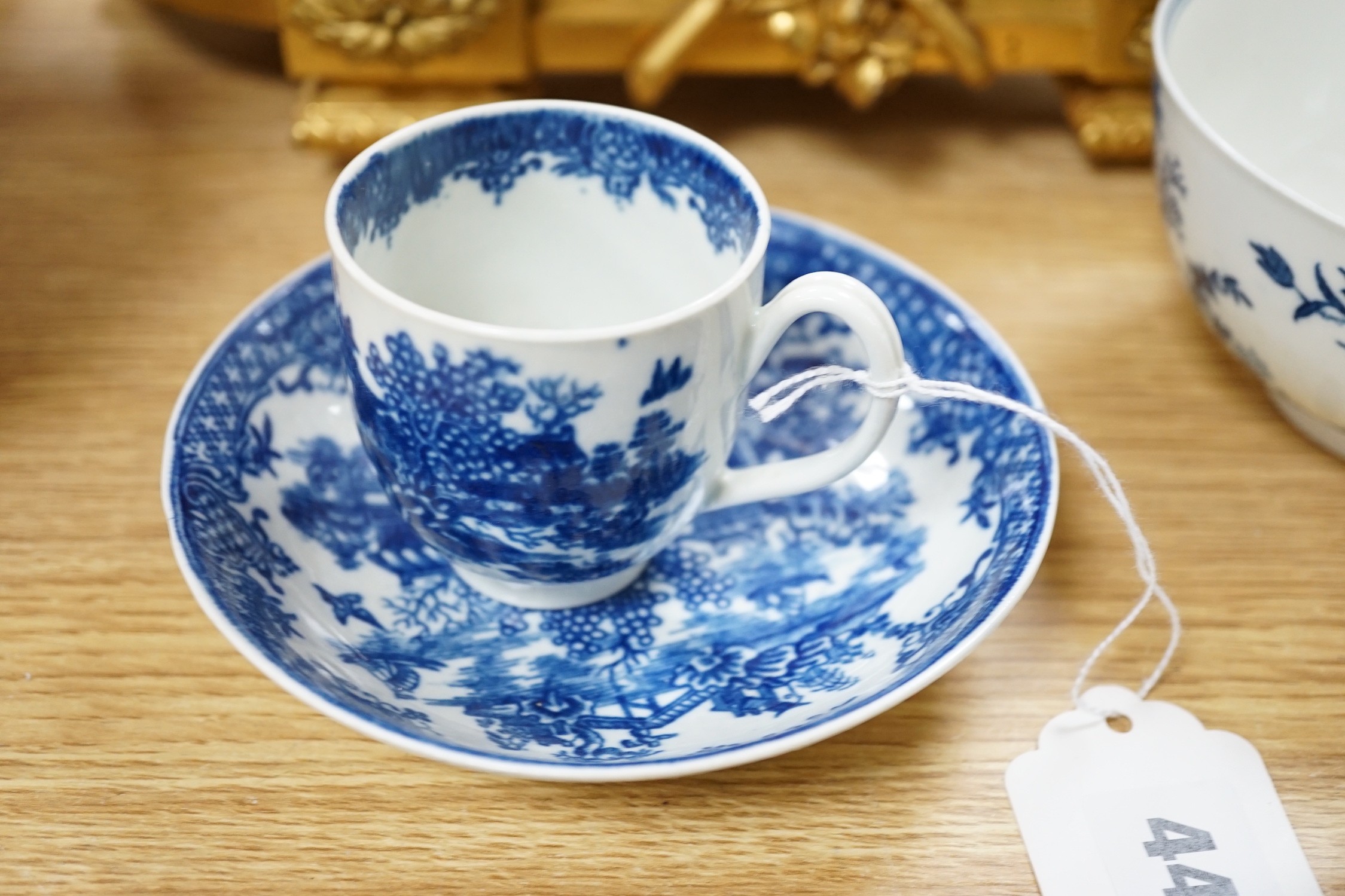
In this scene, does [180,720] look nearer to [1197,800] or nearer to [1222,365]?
[1197,800]

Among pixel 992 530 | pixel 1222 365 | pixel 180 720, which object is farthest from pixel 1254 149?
pixel 180 720

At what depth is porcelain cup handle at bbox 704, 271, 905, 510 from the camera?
16.0 inches

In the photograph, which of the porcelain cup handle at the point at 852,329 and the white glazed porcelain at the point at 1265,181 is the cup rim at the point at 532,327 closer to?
the porcelain cup handle at the point at 852,329

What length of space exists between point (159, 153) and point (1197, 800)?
0.64 metres

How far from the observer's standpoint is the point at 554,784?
42 centimetres

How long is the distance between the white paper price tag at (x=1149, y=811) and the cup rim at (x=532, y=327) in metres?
0.20

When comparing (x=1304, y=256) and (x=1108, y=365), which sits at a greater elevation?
(x=1304, y=256)

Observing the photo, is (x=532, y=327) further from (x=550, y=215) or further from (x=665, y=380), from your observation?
(x=665, y=380)

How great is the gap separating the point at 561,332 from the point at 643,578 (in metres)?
0.15

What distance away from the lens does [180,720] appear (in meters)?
0.43

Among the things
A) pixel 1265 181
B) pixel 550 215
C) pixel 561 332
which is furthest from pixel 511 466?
pixel 1265 181

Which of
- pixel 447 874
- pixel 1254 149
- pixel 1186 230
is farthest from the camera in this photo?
pixel 1254 149

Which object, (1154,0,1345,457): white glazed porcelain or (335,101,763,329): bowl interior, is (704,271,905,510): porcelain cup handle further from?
(1154,0,1345,457): white glazed porcelain

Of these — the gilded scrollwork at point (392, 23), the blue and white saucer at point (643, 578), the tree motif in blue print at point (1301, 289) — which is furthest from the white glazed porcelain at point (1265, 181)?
the gilded scrollwork at point (392, 23)
